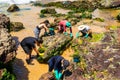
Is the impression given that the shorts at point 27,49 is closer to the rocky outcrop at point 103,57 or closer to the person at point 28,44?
the person at point 28,44

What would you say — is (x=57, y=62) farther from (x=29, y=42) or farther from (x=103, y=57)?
(x=29, y=42)

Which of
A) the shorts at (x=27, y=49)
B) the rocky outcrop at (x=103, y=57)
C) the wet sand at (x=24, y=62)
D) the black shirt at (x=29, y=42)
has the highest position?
the black shirt at (x=29, y=42)

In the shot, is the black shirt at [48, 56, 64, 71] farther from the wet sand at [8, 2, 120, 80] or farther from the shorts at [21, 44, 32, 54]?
the shorts at [21, 44, 32, 54]

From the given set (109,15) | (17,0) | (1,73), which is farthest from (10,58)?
(17,0)

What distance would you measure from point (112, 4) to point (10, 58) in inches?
699

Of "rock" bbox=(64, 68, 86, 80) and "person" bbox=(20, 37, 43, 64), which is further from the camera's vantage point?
Answer: "person" bbox=(20, 37, 43, 64)

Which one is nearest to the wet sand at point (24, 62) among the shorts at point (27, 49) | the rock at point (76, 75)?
the shorts at point (27, 49)

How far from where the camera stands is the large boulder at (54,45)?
49.6 ft

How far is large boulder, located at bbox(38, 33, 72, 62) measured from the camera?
1513 cm

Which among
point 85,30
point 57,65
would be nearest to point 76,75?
point 57,65

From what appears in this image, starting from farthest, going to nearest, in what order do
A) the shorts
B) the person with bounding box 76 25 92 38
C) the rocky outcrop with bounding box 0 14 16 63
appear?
the person with bounding box 76 25 92 38
the shorts
the rocky outcrop with bounding box 0 14 16 63

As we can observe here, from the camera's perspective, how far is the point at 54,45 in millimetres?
15750

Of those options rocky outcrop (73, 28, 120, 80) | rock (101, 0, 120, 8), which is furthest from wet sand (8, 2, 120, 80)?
rock (101, 0, 120, 8)

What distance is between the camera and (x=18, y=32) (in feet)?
65.7
